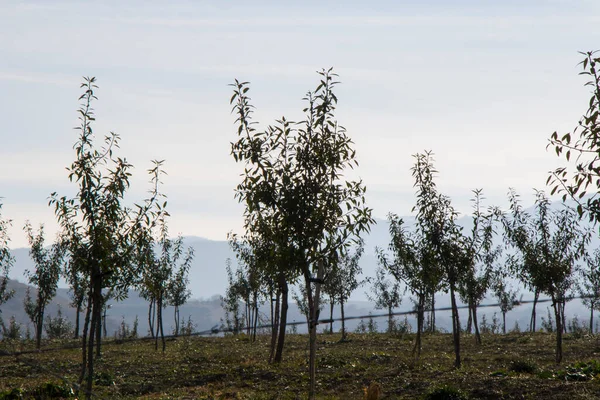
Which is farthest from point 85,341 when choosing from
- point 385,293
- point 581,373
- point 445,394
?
point 385,293

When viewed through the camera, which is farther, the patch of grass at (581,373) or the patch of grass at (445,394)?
the patch of grass at (581,373)

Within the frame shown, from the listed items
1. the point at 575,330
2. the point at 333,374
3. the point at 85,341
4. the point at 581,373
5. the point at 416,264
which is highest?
the point at 416,264

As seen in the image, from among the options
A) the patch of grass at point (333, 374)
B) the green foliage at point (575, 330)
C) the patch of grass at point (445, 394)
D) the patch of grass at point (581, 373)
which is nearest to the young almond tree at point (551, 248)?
the patch of grass at point (333, 374)

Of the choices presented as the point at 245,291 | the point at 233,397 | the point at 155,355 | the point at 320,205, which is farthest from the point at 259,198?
the point at 245,291

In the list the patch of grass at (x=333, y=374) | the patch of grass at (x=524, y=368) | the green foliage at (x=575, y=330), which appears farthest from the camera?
the green foliage at (x=575, y=330)

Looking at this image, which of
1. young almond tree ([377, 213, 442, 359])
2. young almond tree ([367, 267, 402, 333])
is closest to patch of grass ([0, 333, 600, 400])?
young almond tree ([377, 213, 442, 359])

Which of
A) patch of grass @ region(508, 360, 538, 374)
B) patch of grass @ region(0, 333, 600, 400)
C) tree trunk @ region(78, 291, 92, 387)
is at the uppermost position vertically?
tree trunk @ region(78, 291, 92, 387)

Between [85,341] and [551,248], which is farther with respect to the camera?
[551,248]

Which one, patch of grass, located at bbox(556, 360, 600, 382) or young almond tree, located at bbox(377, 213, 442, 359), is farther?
young almond tree, located at bbox(377, 213, 442, 359)

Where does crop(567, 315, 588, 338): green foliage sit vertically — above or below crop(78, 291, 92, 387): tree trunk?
below

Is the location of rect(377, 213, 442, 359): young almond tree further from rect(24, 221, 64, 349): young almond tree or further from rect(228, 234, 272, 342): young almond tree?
rect(24, 221, 64, 349): young almond tree

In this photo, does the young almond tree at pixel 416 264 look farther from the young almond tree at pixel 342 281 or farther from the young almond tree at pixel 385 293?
the young almond tree at pixel 385 293

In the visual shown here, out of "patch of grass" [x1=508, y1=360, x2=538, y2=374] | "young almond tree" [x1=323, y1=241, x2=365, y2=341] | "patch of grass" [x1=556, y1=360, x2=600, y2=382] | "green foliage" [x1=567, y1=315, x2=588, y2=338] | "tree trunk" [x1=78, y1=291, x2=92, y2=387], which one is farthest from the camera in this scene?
"young almond tree" [x1=323, y1=241, x2=365, y2=341]

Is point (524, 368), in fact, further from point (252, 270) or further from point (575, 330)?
point (575, 330)
